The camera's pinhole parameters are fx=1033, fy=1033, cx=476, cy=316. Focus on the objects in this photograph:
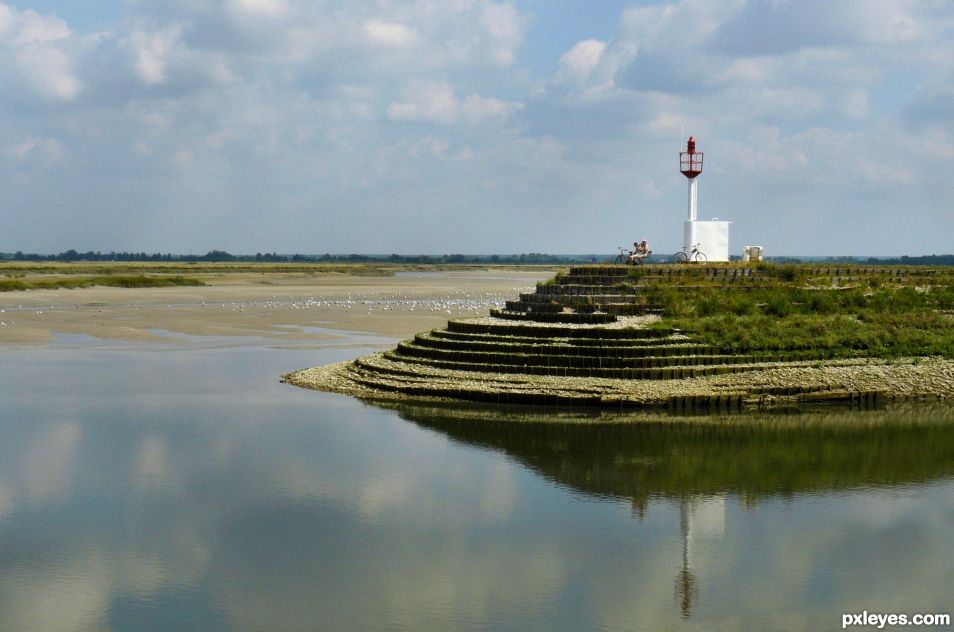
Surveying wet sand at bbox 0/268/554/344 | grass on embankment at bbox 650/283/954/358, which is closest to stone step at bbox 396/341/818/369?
grass on embankment at bbox 650/283/954/358

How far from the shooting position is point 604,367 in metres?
24.2

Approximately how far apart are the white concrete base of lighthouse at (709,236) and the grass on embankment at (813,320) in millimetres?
3029

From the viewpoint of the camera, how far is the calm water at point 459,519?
11.0 metres

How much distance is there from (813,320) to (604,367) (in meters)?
7.07

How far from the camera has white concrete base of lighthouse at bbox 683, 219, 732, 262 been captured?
3203 centimetres

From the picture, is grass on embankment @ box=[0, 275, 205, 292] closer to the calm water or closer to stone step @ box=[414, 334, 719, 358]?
the calm water

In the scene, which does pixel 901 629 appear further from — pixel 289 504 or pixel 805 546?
pixel 289 504

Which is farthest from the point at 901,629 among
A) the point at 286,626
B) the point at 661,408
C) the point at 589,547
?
the point at 661,408

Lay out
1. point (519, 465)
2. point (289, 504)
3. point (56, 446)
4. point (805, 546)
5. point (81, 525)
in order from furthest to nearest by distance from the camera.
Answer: point (56, 446) < point (519, 465) < point (289, 504) < point (81, 525) < point (805, 546)

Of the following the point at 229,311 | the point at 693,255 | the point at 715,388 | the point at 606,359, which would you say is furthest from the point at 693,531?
the point at 229,311

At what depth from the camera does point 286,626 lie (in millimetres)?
10500

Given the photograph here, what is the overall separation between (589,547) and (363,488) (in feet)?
14.2

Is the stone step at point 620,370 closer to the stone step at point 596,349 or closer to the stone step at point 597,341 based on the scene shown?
the stone step at point 596,349

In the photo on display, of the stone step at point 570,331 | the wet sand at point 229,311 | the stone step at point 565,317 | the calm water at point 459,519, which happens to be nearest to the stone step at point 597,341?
the stone step at point 570,331
